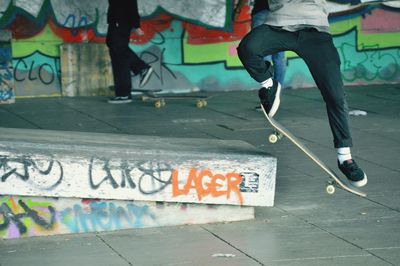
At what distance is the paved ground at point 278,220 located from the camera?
684 centimetres

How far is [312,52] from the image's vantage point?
7801 mm

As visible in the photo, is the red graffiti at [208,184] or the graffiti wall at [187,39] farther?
the graffiti wall at [187,39]

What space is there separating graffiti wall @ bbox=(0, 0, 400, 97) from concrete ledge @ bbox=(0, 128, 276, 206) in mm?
7315

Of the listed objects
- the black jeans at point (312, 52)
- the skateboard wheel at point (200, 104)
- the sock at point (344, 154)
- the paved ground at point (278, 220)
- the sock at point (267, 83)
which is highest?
the black jeans at point (312, 52)

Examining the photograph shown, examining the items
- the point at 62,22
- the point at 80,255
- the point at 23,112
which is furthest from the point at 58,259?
the point at 62,22

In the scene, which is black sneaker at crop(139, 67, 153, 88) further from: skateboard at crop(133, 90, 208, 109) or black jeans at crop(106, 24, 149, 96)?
black jeans at crop(106, 24, 149, 96)

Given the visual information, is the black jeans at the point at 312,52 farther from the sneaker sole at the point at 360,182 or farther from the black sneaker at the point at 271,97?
the sneaker sole at the point at 360,182

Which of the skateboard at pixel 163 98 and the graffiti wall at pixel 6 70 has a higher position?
the graffiti wall at pixel 6 70

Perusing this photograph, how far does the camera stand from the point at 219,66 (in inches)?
639

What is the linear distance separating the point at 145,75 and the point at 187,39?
1188 millimetres

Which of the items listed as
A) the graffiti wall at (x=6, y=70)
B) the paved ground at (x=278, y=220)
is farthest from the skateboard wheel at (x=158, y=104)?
the graffiti wall at (x=6, y=70)

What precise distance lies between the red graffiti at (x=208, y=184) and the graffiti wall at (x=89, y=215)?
20cm

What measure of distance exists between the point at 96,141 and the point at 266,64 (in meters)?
1.57

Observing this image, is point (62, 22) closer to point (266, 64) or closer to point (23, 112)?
point (23, 112)
